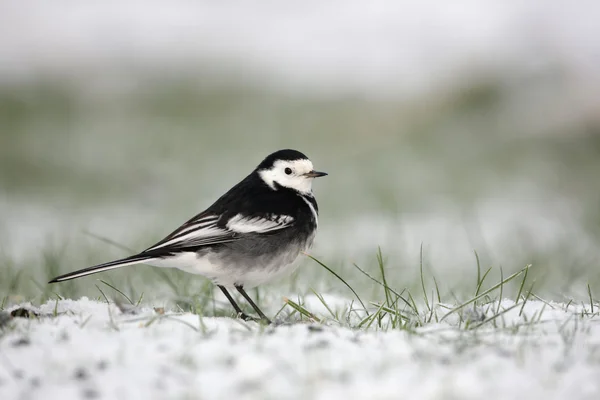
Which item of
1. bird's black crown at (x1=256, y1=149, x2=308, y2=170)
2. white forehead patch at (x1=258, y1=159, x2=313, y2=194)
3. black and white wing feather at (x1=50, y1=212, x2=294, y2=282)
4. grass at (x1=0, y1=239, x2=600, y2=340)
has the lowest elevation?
grass at (x1=0, y1=239, x2=600, y2=340)

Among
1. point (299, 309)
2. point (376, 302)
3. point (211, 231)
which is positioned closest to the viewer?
point (299, 309)

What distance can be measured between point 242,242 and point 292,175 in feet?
2.93

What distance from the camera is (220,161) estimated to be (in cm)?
1342

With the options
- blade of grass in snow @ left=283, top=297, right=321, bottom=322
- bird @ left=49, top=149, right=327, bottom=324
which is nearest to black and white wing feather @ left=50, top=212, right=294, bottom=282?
bird @ left=49, top=149, right=327, bottom=324

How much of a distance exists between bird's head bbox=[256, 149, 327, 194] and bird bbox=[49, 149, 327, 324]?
263mm

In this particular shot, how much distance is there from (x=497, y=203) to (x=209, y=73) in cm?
900

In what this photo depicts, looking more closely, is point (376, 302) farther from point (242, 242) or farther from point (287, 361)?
point (287, 361)

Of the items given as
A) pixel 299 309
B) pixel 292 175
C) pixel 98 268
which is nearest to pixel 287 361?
pixel 299 309

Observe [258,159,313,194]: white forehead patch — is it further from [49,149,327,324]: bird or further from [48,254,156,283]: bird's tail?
[48,254,156,283]: bird's tail

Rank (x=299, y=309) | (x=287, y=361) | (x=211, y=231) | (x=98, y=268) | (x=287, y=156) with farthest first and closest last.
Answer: (x=287, y=156) → (x=211, y=231) → (x=98, y=268) → (x=299, y=309) → (x=287, y=361)

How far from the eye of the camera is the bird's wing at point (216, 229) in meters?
4.30

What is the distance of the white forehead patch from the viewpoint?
5062 millimetres

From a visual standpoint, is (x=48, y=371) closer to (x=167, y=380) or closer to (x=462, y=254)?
(x=167, y=380)

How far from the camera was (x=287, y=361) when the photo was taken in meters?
2.73
